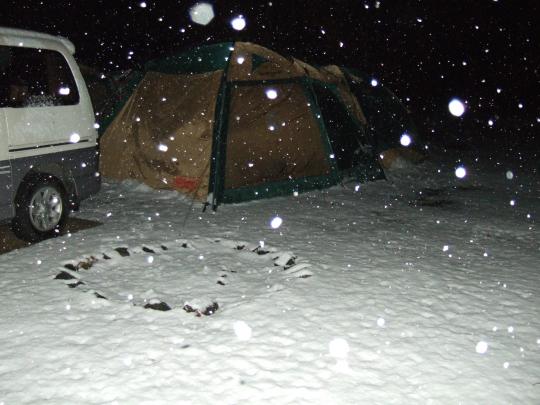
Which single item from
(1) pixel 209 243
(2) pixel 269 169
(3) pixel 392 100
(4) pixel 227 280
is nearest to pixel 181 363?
(4) pixel 227 280

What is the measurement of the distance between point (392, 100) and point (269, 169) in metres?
4.60

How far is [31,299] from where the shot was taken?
Result: 4062mm

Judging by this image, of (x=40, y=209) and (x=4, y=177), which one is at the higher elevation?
(x=4, y=177)

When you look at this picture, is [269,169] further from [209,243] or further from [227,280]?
[227,280]

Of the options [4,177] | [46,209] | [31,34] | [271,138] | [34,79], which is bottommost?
[46,209]

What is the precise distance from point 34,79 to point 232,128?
2872 millimetres

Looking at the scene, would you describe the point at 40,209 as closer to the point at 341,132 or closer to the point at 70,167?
the point at 70,167

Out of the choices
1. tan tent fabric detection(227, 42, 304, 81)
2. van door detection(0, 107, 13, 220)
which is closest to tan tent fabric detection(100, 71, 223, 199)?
tan tent fabric detection(227, 42, 304, 81)

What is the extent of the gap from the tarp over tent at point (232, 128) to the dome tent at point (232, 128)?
0.05ft

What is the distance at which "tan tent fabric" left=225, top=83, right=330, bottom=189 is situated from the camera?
7.46 meters

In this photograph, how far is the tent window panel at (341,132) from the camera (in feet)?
27.3

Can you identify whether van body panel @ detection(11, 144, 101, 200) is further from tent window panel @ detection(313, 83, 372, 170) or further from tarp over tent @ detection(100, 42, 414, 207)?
tent window panel @ detection(313, 83, 372, 170)

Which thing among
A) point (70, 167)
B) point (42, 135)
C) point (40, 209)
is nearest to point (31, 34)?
point (42, 135)

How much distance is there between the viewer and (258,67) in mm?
7578
